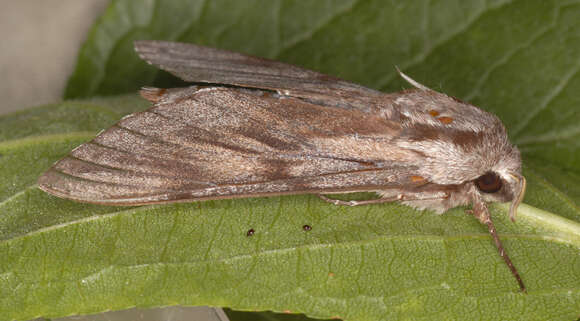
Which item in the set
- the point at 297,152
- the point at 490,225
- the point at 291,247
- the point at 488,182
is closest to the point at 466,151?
the point at 488,182

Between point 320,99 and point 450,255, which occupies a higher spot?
point 320,99

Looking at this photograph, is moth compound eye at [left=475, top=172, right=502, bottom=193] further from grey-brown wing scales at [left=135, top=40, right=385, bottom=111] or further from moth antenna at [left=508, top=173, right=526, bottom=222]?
grey-brown wing scales at [left=135, top=40, right=385, bottom=111]

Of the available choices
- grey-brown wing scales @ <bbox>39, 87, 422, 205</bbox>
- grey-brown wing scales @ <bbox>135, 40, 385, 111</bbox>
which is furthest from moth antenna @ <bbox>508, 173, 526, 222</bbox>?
grey-brown wing scales @ <bbox>135, 40, 385, 111</bbox>

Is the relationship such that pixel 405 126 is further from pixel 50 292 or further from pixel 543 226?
pixel 50 292

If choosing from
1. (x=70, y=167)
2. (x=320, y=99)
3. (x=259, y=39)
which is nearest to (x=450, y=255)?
(x=320, y=99)

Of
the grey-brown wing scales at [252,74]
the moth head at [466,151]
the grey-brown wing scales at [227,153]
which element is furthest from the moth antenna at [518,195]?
the grey-brown wing scales at [252,74]

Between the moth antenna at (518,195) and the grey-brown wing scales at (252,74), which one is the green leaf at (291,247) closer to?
the moth antenna at (518,195)
